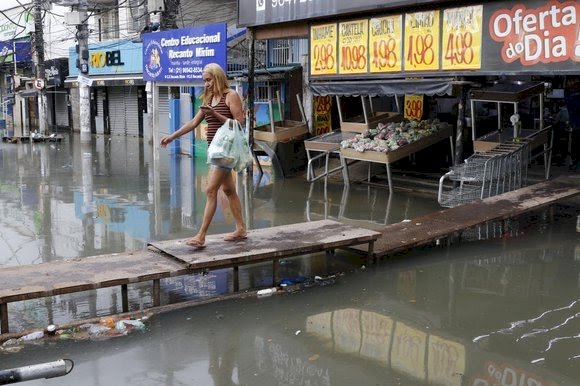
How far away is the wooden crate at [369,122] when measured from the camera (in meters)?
13.9

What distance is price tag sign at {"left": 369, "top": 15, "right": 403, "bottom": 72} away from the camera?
37.8ft

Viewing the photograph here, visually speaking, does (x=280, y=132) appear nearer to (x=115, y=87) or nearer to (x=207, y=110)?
(x=207, y=110)

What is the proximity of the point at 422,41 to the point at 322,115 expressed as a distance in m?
5.79

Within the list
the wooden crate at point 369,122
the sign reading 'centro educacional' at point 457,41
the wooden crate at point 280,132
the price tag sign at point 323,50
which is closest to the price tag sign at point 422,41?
the sign reading 'centro educacional' at point 457,41

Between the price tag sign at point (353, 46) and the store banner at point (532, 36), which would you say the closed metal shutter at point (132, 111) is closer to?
the price tag sign at point (353, 46)

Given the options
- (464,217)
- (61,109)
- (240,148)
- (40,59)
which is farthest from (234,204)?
(61,109)

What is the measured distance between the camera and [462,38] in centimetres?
1041

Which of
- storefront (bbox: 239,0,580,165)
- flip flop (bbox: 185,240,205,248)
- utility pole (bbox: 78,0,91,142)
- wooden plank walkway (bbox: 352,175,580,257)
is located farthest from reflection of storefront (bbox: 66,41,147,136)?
flip flop (bbox: 185,240,205,248)

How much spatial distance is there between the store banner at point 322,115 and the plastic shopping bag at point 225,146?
34.5 ft

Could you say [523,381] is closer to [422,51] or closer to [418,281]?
[418,281]

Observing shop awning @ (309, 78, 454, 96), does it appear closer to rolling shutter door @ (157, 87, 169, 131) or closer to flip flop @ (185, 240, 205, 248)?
flip flop @ (185, 240, 205, 248)

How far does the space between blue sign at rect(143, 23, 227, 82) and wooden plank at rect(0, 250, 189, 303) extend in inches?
413

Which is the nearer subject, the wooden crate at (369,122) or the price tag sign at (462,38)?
the price tag sign at (462,38)

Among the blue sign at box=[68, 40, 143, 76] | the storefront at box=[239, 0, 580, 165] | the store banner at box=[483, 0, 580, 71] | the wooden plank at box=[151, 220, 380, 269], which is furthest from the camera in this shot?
the blue sign at box=[68, 40, 143, 76]
